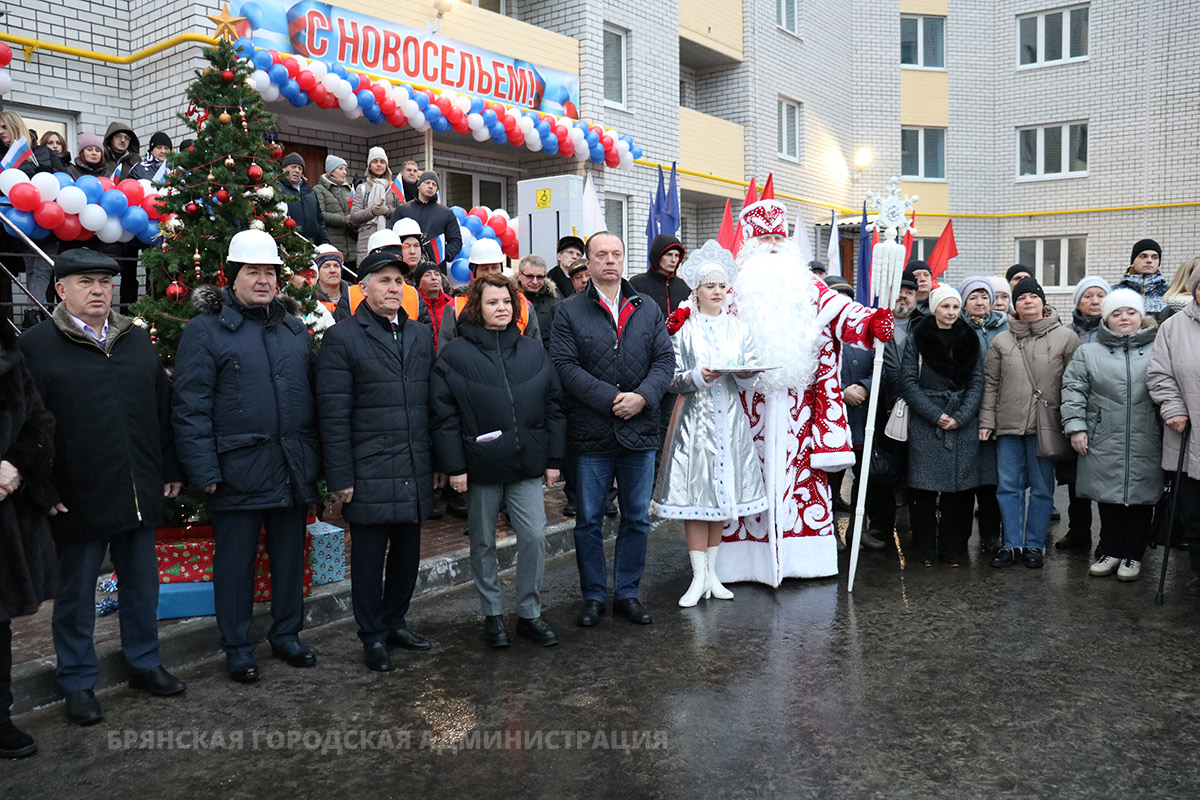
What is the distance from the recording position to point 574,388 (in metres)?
5.38

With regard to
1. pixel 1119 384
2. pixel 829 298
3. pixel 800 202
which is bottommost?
pixel 1119 384

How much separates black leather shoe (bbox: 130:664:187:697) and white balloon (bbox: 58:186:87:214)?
4.79 metres

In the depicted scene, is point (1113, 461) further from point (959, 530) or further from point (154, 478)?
point (154, 478)

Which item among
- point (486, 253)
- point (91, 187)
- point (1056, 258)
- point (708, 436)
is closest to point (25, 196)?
point (91, 187)

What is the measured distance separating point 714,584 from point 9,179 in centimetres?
627

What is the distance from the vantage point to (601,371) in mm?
5422

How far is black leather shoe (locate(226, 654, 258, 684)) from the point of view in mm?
4688

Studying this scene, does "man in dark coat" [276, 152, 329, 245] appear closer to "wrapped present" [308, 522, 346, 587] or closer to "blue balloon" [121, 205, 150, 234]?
"blue balloon" [121, 205, 150, 234]

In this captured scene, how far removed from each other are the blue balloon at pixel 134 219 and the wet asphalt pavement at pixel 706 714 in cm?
456

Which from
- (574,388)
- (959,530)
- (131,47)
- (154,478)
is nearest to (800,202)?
(131,47)

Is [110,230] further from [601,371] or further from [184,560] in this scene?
[601,371]

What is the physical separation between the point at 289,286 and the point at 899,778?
4246 mm

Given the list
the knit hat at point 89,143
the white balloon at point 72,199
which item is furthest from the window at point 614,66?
the white balloon at point 72,199

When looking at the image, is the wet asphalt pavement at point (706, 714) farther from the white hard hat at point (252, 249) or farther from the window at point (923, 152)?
the window at point (923, 152)
